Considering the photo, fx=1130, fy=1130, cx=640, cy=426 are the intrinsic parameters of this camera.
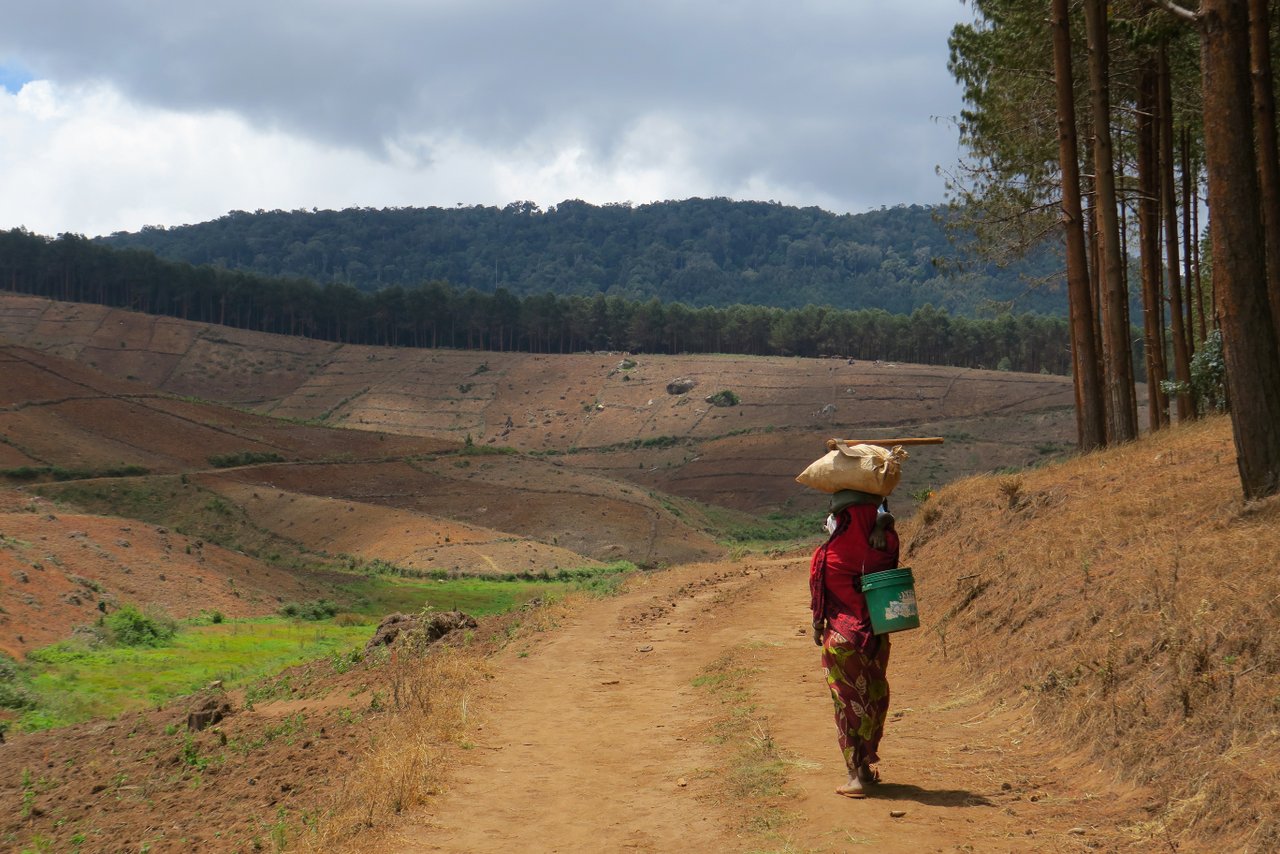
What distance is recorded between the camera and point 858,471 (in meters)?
8.14

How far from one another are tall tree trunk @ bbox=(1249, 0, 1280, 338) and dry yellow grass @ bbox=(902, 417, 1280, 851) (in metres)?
2.55

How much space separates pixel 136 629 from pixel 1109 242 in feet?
80.0

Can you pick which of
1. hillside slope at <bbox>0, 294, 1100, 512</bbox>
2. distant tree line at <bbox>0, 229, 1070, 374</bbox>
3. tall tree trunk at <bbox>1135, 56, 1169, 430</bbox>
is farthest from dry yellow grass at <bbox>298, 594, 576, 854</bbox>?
distant tree line at <bbox>0, 229, 1070, 374</bbox>

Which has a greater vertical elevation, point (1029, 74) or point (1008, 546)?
point (1029, 74)

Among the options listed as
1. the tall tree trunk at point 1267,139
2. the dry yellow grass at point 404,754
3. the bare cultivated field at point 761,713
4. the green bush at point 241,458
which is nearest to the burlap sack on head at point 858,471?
the bare cultivated field at point 761,713

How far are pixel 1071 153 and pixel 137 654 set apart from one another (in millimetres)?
22926

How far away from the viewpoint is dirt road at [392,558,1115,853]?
6930 millimetres

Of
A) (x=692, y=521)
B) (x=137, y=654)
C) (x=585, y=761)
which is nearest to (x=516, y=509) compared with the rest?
(x=692, y=521)

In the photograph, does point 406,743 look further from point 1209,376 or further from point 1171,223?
point 1171,223

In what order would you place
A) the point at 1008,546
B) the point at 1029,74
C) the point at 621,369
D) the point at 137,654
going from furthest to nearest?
the point at 621,369
the point at 137,654
the point at 1029,74
the point at 1008,546

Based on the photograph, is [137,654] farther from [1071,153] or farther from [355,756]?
[1071,153]

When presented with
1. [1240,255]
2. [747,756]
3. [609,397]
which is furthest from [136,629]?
[609,397]

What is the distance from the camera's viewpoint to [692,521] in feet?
212

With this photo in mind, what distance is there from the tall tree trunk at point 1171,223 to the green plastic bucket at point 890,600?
1605 cm
